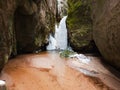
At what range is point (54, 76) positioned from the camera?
755 cm

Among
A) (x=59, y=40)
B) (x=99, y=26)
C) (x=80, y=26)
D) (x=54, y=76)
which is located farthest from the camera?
(x=59, y=40)

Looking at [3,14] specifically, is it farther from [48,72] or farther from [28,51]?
[28,51]

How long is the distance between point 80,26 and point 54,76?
19.5ft

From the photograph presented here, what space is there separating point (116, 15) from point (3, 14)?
407cm

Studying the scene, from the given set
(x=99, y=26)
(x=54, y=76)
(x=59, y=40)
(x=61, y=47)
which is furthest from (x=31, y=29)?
(x=54, y=76)

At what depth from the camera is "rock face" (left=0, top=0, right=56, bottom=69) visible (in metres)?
7.23

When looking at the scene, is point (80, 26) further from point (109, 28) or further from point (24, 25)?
point (109, 28)

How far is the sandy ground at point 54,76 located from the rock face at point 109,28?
0.86 m

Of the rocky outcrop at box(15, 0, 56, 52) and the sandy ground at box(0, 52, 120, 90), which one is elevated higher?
the rocky outcrop at box(15, 0, 56, 52)

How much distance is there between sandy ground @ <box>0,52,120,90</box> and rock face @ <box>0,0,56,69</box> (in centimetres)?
78

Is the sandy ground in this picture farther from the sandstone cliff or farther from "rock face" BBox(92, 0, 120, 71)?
the sandstone cliff

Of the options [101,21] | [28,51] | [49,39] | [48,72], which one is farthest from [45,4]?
[48,72]

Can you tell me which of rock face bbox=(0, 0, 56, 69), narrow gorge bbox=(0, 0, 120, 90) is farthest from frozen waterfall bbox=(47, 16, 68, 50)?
rock face bbox=(0, 0, 56, 69)

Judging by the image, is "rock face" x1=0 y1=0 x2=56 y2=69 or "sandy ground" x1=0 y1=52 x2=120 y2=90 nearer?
"sandy ground" x1=0 y1=52 x2=120 y2=90
